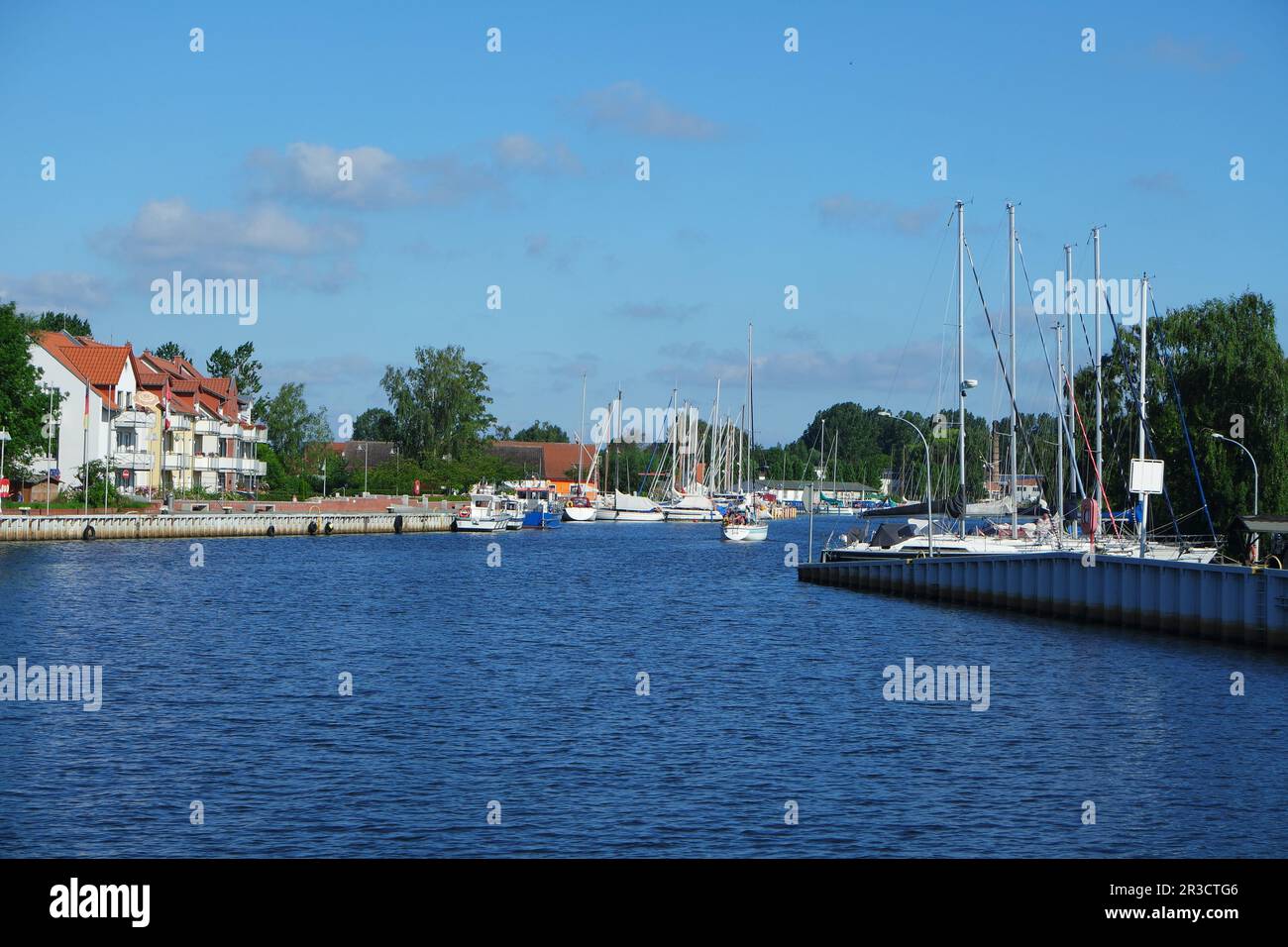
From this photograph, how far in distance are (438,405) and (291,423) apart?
883 inches

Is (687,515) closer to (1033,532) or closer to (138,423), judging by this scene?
(138,423)

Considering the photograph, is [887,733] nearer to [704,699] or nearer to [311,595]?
[704,699]

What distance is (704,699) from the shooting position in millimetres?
36094

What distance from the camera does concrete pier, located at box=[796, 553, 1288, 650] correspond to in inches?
1779

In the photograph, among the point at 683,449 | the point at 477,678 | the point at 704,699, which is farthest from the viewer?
the point at 683,449

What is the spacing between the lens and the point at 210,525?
117 m

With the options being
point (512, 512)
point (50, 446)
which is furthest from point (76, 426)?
point (512, 512)

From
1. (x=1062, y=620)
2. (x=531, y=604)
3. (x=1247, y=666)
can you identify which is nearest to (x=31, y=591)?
(x=531, y=604)

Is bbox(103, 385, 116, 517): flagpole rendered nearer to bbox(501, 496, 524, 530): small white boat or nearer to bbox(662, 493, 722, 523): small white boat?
bbox(501, 496, 524, 530): small white boat

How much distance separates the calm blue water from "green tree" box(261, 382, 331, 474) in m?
131

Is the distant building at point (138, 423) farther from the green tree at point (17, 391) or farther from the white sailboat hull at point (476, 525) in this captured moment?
the white sailboat hull at point (476, 525)

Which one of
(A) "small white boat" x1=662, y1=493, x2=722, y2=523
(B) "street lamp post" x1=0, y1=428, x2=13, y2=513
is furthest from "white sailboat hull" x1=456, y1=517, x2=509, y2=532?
(B) "street lamp post" x1=0, y1=428, x2=13, y2=513

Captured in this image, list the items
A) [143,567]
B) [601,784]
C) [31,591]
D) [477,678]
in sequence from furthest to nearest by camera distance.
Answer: [143,567]
[31,591]
[477,678]
[601,784]
